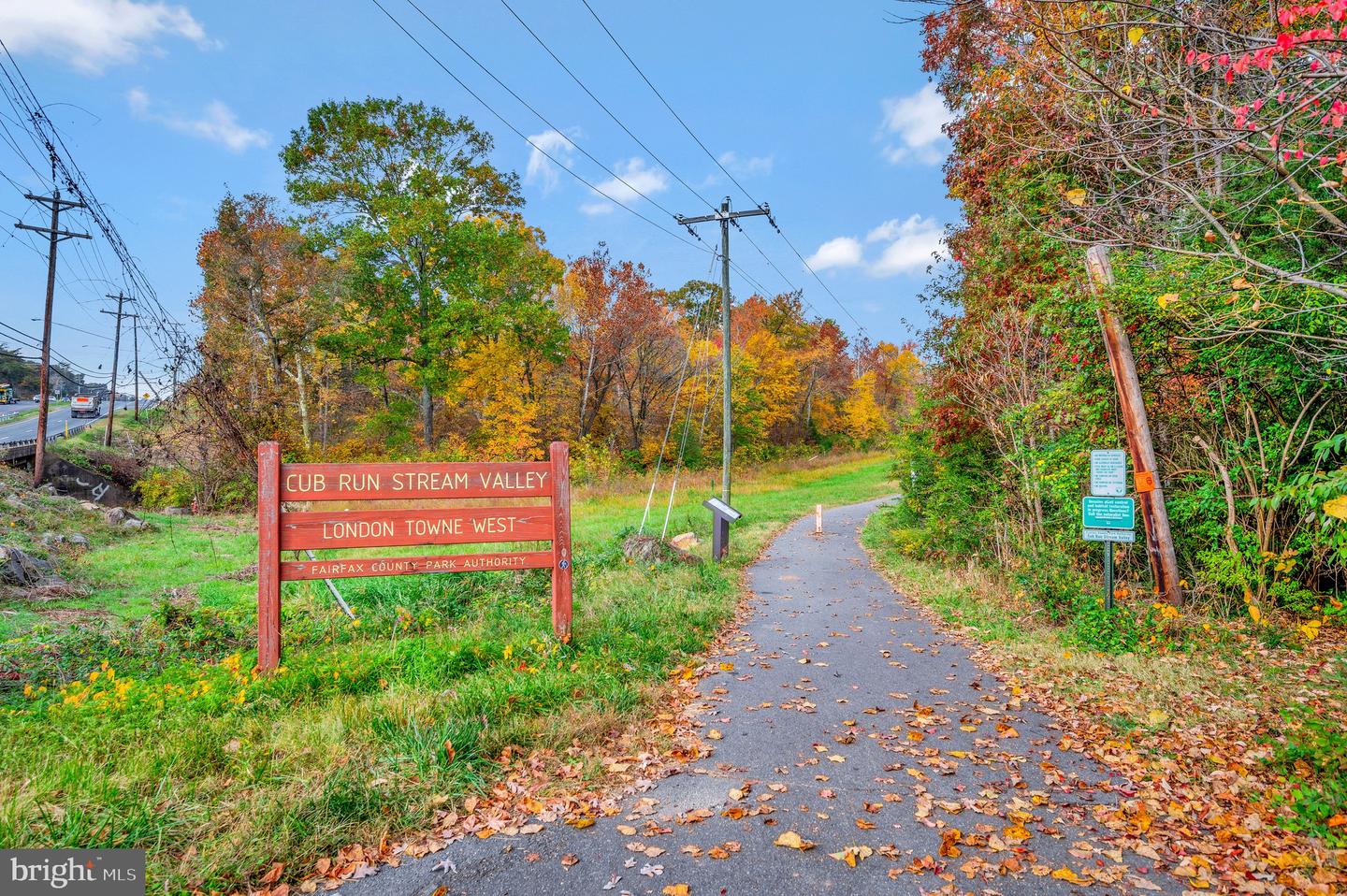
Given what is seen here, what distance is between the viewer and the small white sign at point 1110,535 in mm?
6390

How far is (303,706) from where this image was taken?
185 inches

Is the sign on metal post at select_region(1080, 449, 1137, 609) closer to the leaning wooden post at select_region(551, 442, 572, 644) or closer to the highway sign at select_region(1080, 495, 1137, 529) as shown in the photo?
the highway sign at select_region(1080, 495, 1137, 529)

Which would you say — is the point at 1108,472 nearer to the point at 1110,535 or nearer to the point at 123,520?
the point at 1110,535

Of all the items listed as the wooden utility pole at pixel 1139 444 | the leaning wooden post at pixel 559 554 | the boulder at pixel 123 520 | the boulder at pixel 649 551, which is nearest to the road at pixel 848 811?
the leaning wooden post at pixel 559 554

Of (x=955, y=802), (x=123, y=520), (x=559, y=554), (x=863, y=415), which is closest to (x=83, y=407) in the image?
(x=123, y=520)

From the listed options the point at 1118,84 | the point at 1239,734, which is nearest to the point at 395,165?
the point at 1118,84

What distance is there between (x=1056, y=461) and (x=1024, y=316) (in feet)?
7.45

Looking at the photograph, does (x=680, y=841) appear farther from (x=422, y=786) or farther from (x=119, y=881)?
(x=119, y=881)

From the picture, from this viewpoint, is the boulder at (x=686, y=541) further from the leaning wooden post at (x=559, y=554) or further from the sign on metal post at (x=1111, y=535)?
the sign on metal post at (x=1111, y=535)

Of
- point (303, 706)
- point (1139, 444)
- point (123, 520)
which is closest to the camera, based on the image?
point (303, 706)

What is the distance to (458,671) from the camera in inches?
218

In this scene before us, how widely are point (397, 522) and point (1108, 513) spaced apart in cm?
695

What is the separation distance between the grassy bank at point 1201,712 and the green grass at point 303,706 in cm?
332

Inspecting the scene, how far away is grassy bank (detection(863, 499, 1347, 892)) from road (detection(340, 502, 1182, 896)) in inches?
11.5
